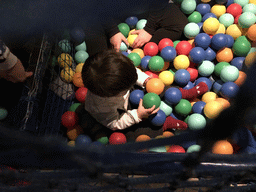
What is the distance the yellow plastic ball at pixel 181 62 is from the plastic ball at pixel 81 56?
518 mm

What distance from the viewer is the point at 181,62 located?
4.33 feet

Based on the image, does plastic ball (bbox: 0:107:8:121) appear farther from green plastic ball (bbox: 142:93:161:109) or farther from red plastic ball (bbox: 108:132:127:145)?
green plastic ball (bbox: 142:93:161:109)

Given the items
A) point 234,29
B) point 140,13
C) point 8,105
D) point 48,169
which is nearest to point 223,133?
point 48,169

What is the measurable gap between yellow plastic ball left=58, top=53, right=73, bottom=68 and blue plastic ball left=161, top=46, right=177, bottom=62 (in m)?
0.53

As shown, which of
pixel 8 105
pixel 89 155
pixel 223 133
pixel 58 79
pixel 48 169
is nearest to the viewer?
pixel 223 133

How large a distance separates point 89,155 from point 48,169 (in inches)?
8.0

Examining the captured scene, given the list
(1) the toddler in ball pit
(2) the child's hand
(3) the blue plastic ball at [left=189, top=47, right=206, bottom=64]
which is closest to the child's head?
(1) the toddler in ball pit

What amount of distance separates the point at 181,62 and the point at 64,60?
2.12ft

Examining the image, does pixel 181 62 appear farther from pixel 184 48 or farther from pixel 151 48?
pixel 151 48

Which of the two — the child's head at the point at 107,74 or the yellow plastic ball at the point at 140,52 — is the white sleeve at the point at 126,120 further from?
the yellow plastic ball at the point at 140,52

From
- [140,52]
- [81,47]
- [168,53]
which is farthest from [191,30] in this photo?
[81,47]

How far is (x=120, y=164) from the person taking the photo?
480mm

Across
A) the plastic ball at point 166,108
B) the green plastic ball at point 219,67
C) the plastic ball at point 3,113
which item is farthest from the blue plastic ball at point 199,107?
the plastic ball at point 3,113

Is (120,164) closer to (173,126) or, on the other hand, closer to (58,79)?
(173,126)
